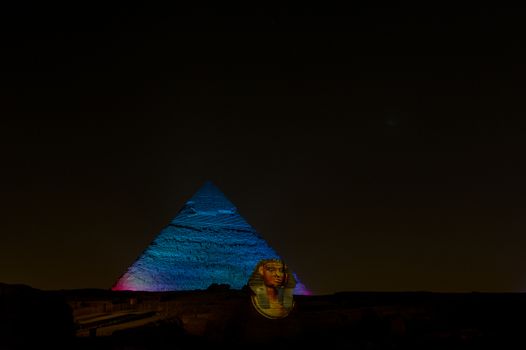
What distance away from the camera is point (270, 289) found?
29.3 feet

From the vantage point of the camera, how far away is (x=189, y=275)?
28.6 meters

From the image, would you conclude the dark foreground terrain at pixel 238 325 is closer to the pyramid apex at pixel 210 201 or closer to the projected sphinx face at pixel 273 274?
the projected sphinx face at pixel 273 274

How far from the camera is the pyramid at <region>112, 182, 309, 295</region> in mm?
28312

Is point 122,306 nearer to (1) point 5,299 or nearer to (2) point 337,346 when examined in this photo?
(2) point 337,346

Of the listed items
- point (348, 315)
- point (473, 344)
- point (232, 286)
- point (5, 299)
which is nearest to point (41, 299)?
point (5, 299)

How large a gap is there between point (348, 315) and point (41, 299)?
8274mm

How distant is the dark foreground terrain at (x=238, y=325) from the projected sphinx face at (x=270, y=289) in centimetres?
15

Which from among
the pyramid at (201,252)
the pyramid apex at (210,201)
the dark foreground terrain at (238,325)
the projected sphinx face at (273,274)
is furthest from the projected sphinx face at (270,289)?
the pyramid apex at (210,201)

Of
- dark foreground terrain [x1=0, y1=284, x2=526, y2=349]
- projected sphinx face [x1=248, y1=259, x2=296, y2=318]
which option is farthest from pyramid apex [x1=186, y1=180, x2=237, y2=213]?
projected sphinx face [x1=248, y1=259, x2=296, y2=318]

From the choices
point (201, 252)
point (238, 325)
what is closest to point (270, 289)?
point (238, 325)

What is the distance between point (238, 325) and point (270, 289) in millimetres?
731

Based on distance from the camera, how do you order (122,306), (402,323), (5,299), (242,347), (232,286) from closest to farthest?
(5,299) < (242,347) < (402,323) < (122,306) < (232,286)

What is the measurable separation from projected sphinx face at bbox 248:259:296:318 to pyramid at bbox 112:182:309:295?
1940 cm

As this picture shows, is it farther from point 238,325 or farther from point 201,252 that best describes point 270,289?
point 201,252
